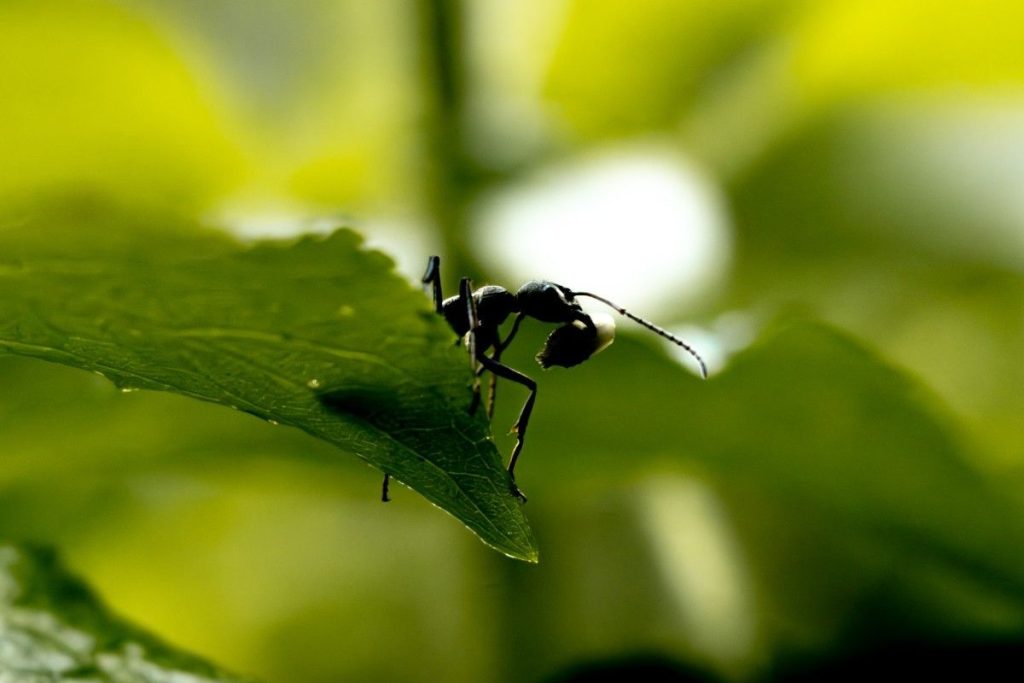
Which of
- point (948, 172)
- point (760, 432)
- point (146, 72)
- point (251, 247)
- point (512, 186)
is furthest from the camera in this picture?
point (948, 172)

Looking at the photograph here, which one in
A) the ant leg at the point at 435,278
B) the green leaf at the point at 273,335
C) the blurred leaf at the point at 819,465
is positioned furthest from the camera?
the ant leg at the point at 435,278

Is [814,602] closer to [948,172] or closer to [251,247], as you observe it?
[948,172]

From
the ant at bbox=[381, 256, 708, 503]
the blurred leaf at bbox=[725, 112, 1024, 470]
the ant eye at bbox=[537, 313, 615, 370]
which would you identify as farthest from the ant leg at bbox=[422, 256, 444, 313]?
the blurred leaf at bbox=[725, 112, 1024, 470]

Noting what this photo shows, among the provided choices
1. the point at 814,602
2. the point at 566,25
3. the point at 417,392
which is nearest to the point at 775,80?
the point at 566,25

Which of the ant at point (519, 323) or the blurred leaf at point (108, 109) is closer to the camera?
the ant at point (519, 323)

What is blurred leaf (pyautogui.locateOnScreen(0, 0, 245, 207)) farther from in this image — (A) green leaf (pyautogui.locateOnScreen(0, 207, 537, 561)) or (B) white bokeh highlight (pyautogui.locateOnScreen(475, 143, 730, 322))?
(A) green leaf (pyautogui.locateOnScreen(0, 207, 537, 561))

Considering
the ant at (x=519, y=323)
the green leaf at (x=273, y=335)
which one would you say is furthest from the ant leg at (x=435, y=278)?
the green leaf at (x=273, y=335)

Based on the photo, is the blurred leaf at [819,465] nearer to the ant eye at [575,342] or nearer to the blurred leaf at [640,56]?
the ant eye at [575,342]
